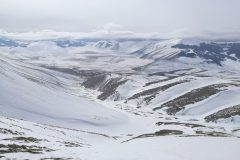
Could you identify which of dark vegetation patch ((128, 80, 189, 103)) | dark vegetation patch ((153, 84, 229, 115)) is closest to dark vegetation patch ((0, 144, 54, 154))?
dark vegetation patch ((153, 84, 229, 115))

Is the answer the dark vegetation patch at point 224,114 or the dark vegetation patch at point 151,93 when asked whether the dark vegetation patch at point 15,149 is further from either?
the dark vegetation patch at point 151,93

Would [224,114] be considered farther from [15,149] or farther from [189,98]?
[15,149]

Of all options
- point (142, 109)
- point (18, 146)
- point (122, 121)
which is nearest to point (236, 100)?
point (142, 109)

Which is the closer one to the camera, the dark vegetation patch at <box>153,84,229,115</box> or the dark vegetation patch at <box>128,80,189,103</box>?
the dark vegetation patch at <box>153,84,229,115</box>

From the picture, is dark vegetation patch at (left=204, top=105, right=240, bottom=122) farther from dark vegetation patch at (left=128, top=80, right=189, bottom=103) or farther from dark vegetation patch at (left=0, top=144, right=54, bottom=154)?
dark vegetation patch at (left=0, top=144, right=54, bottom=154)

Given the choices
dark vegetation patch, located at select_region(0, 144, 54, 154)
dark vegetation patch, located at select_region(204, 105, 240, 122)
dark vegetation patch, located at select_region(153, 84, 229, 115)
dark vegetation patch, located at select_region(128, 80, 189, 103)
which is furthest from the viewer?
dark vegetation patch, located at select_region(128, 80, 189, 103)

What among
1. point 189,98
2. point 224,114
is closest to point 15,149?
point 224,114

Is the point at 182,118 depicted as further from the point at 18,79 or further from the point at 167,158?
the point at 167,158
